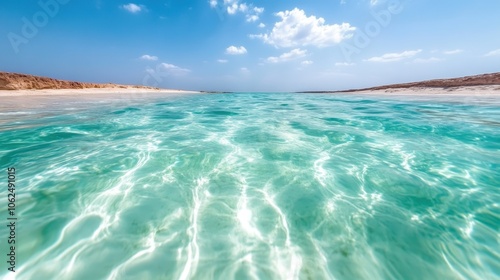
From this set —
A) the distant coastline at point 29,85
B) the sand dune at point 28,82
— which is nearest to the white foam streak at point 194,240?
the distant coastline at point 29,85

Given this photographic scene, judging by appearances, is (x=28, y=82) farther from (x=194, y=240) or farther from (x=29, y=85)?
(x=194, y=240)

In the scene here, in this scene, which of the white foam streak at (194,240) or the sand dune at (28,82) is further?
the sand dune at (28,82)

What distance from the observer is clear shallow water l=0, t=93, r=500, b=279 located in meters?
2.24

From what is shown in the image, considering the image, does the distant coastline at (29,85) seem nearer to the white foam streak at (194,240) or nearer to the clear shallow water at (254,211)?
the clear shallow water at (254,211)

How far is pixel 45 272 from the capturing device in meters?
2.11

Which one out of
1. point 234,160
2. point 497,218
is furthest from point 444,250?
point 234,160

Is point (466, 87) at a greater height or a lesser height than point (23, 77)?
lesser

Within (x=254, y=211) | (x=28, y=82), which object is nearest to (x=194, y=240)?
(x=254, y=211)

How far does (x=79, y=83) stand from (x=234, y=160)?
41371 mm

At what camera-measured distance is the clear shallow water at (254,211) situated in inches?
88.2

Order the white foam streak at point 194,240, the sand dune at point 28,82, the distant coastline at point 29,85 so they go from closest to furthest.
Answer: the white foam streak at point 194,240 → the distant coastline at point 29,85 → the sand dune at point 28,82

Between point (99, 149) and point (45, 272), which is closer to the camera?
point (45, 272)

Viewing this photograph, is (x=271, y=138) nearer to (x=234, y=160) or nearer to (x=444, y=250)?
(x=234, y=160)

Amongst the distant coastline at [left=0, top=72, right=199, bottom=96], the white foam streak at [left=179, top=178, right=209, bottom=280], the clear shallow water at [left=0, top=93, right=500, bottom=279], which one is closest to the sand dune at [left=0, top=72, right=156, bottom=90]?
the distant coastline at [left=0, top=72, right=199, bottom=96]
